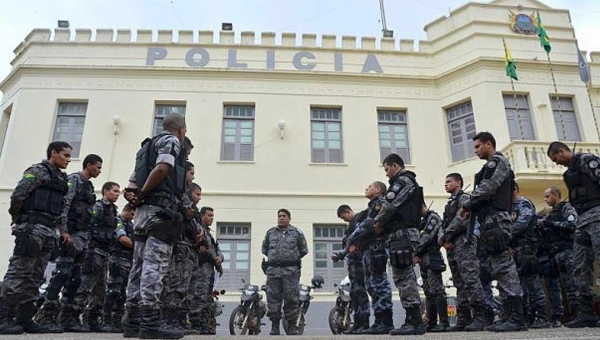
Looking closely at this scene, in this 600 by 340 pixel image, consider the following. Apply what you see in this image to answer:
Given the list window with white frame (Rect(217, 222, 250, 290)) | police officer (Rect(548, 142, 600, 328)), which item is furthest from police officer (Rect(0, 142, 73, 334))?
window with white frame (Rect(217, 222, 250, 290))

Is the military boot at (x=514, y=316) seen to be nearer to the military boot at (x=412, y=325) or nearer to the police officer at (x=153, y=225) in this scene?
the military boot at (x=412, y=325)

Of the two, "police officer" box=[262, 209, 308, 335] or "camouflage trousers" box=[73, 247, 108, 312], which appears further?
"police officer" box=[262, 209, 308, 335]

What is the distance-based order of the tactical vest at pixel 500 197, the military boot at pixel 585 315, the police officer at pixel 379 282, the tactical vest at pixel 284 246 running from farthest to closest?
the tactical vest at pixel 284 246, the police officer at pixel 379 282, the tactical vest at pixel 500 197, the military boot at pixel 585 315

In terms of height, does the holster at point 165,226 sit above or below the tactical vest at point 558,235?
below

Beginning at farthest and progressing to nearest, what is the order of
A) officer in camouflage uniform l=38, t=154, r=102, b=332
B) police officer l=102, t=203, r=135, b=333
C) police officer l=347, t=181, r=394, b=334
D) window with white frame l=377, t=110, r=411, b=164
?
window with white frame l=377, t=110, r=411, b=164 < police officer l=102, t=203, r=135, b=333 < officer in camouflage uniform l=38, t=154, r=102, b=332 < police officer l=347, t=181, r=394, b=334

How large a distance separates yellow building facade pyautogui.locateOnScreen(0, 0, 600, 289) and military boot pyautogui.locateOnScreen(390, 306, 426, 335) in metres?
7.03

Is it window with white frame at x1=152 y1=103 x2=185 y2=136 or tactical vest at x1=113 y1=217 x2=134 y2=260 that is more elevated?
window with white frame at x1=152 y1=103 x2=185 y2=136

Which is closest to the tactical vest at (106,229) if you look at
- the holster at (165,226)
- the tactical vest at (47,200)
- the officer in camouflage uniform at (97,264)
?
the officer in camouflage uniform at (97,264)

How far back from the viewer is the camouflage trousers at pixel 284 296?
6.88m

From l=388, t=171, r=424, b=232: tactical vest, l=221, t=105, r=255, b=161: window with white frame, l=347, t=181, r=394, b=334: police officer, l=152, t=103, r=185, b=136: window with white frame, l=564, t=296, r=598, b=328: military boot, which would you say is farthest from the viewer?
l=152, t=103, r=185, b=136: window with white frame

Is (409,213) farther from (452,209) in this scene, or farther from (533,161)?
(533,161)

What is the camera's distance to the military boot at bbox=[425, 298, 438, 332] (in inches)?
215

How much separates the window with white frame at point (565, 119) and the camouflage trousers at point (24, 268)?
13399 millimetres

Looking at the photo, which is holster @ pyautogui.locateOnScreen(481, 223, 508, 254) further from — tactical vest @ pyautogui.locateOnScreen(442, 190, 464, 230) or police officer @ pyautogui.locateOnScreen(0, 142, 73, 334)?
police officer @ pyautogui.locateOnScreen(0, 142, 73, 334)
